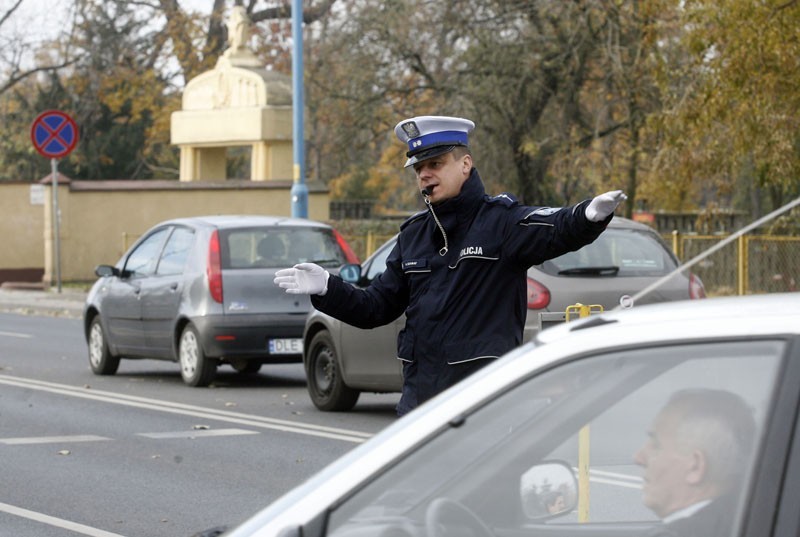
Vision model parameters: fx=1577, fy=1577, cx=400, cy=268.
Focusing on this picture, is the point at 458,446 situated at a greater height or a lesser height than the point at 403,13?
lesser

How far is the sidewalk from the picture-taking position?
27.3 metres

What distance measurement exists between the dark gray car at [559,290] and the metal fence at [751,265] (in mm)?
9904

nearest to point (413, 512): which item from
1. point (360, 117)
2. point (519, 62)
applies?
point (519, 62)

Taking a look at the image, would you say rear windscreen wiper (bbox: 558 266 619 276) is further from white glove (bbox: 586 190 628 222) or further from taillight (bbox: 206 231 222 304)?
white glove (bbox: 586 190 628 222)

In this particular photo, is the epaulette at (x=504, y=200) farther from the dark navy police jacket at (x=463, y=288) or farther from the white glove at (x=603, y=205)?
the white glove at (x=603, y=205)

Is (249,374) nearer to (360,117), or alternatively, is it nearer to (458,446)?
(458,446)

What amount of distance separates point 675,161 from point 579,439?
19.0 meters

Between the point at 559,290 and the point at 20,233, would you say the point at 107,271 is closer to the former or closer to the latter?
the point at 559,290

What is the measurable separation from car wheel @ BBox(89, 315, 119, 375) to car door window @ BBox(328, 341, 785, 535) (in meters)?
13.1

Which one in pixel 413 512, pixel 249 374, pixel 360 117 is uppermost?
pixel 360 117

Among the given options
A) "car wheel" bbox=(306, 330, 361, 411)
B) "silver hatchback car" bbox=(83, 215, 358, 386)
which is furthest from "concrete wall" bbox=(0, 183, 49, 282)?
"car wheel" bbox=(306, 330, 361, 411)

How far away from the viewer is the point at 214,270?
46.6ft

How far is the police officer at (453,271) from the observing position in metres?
5.32

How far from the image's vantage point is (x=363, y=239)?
3128 centimetres
